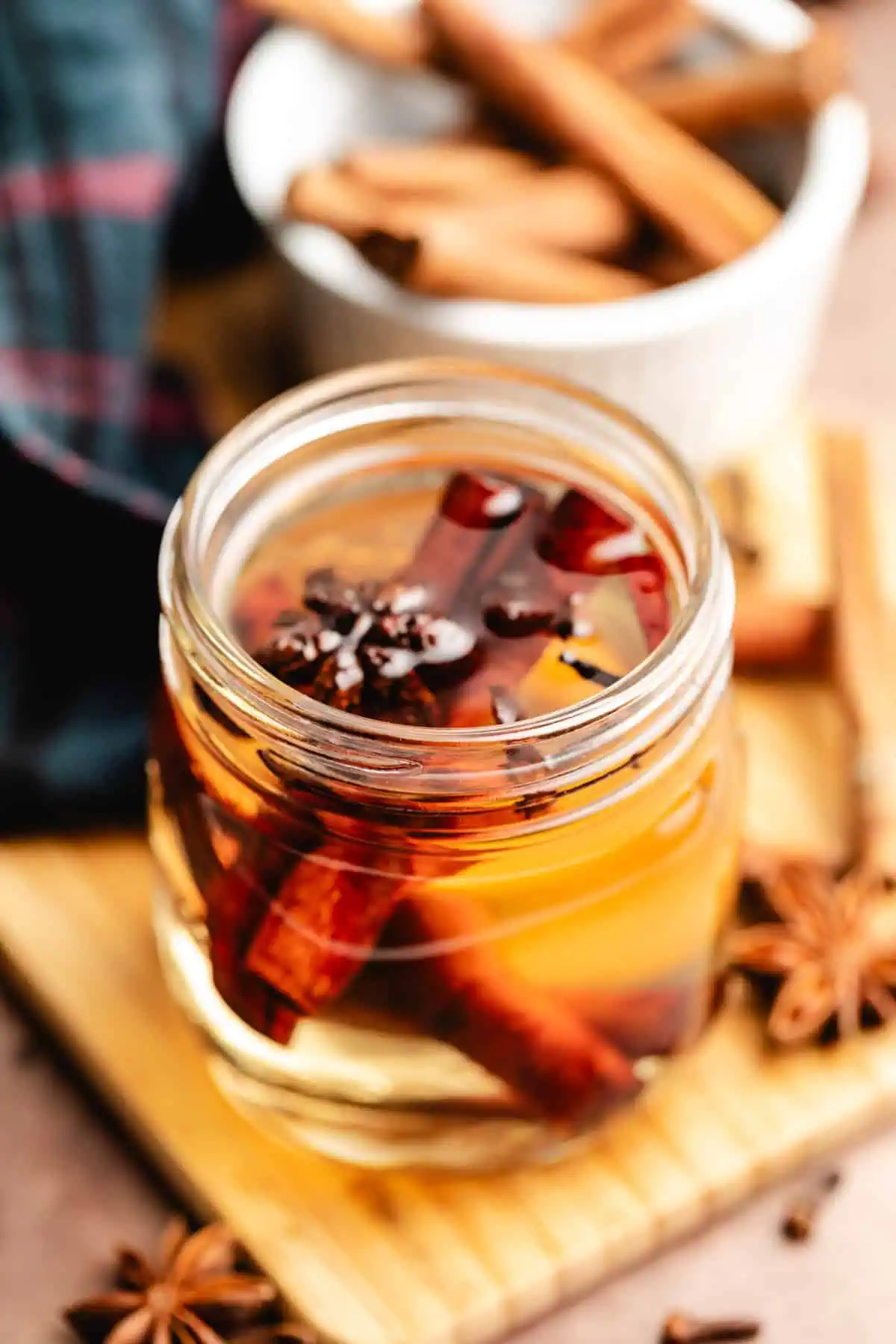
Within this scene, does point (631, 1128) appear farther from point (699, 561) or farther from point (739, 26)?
point (739, 26)

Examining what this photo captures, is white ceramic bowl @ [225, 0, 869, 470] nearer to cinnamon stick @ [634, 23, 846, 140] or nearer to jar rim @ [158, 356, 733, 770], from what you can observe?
cinnamon stick @ [634, 23, 846, 140]

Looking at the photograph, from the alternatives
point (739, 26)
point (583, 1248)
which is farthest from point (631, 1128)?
point (739, 26)

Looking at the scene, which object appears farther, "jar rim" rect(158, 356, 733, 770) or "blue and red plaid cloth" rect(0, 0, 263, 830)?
"blue and red plaid cloth" rect(0, 0, 263, 830)

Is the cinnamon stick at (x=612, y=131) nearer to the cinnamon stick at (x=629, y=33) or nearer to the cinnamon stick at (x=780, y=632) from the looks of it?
Result: the cinnamon stick at (x=629, y=33)

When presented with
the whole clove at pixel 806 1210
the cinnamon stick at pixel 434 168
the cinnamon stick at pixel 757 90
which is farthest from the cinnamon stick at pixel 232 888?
the cinnamon stick at pixel 757 90

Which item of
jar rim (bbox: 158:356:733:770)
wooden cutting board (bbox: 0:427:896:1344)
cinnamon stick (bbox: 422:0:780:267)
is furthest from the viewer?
cinnamon stick (bbox: 422:0:780:267)

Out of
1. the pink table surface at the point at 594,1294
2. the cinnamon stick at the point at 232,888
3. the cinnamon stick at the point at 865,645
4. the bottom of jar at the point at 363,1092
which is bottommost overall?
the pink table surface at the point at 594,1294

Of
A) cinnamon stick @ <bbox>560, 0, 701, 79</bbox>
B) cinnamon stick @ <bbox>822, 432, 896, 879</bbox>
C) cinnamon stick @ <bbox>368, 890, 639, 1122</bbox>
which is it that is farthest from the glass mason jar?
cinnamon stick @ <bbox>560, 0, 701, 79</bbox>

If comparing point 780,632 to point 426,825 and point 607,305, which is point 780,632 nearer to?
point 607,305

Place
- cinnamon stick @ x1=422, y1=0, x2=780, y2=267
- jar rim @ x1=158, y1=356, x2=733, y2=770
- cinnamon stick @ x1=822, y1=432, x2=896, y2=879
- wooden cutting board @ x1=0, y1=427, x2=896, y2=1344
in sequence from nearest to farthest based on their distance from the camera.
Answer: jar rim @ x1=158, y1=356, x2=733, y2=770 < wooden cutting board @ x1=0, y1=427, x2=896, y2=1344 < cinnamon stick @ x1=822, y1=432, x2=896, y2=879 < cinnamon stick @ x1=422, y1=0, x2=780, y2=267
